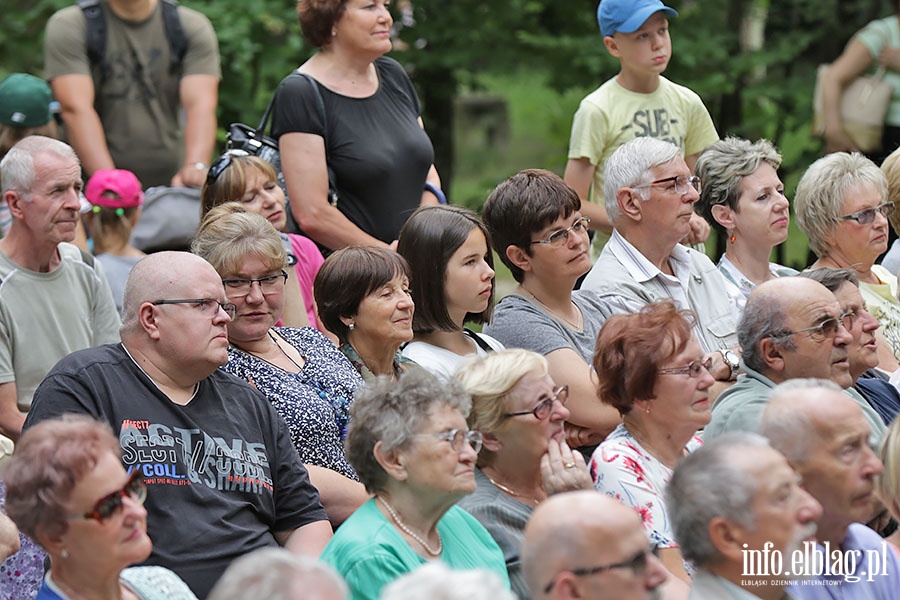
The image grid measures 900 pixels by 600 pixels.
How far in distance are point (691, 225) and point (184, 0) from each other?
151 inches

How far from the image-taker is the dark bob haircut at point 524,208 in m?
5.01

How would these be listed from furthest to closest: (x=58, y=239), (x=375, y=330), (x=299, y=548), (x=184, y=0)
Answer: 1. (x=184, y=0)
2. (x=58, y=239)
3. (x=375, y=330)
4. (x=299, y=548)

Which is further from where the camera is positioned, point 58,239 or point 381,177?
point 381,177

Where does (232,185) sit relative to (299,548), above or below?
above

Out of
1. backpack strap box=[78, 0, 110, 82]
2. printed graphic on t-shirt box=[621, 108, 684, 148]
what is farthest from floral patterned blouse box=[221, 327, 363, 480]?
backpack strap box=[78, 0, 110, 82]

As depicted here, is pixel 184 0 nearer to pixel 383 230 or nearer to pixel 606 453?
pixel 383 230

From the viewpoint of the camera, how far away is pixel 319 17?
5.79m

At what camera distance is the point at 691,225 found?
19.0 ft

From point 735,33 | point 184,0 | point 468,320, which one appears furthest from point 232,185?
point 735,33

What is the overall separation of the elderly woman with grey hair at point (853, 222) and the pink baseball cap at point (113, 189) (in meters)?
3.05

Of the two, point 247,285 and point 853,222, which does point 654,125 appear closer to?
point 853,222

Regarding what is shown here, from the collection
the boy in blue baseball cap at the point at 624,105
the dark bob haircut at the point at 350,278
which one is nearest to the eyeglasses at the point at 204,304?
the dark bob haircut at the point at 350,278

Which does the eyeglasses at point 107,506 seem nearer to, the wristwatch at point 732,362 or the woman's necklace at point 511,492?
the woman's necklace at point 511,492

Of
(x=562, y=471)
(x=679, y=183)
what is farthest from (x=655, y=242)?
(x=562, y=471)
